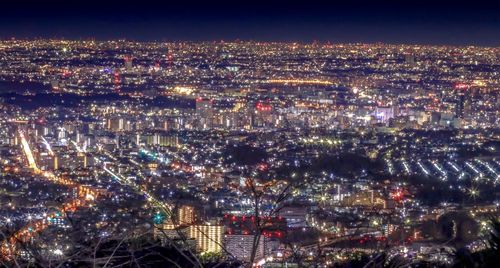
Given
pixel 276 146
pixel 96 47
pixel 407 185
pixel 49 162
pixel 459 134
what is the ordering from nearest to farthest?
pixel 407 185 < pixel 49 162 < pixel 276 146 < pixel 459 134 < pixel 96 47

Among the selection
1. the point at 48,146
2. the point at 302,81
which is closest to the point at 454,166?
the point at 48,146

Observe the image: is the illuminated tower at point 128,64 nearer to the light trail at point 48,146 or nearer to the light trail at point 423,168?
the light trail at point 48,146

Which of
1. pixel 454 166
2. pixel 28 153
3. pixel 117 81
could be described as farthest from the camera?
pixel 117 81

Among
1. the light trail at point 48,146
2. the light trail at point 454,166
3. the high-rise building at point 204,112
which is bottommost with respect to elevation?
the high-rise building at point 204,112

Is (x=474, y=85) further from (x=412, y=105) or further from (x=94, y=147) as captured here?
(x=94, y=147)

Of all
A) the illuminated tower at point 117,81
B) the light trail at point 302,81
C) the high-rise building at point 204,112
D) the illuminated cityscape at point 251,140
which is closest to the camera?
the illuminated cityscape at point 251,140

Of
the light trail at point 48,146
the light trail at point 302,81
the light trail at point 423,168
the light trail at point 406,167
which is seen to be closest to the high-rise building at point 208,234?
the light trail at point 406,167

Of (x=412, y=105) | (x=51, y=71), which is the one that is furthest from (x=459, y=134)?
(x=51, y=71)

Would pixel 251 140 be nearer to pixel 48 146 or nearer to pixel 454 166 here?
pixel 48 146

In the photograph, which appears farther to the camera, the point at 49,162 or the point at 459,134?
the point at 459,134
